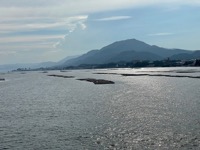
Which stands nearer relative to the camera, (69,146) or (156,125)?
(69,146)

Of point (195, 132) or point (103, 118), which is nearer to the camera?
point (195, 132)

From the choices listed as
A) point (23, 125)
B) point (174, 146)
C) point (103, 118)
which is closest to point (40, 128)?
point (23, 125)

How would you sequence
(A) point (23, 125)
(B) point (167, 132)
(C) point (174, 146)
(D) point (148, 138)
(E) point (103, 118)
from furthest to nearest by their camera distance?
(E) point (103, 118) < (A) point (23, 125) < (B) point (167, 132) < (D) point (148, 138) < (C) point (174, 146)

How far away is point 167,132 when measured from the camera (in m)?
30.1

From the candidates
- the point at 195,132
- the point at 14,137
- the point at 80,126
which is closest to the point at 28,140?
the point at 14,137

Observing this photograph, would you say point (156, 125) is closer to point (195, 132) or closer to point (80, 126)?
point (195, 132)

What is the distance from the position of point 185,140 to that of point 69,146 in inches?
369

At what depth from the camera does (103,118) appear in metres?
38.5

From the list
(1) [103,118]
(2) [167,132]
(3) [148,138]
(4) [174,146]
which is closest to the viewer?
(4) [174,146]

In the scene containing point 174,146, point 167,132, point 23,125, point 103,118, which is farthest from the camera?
point 103,118

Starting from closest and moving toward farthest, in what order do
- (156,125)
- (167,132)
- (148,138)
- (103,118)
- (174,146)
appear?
(174,146) < (148,138) < (167,132) < (156,125) < (103,118)

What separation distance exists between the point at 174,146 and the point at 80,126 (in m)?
11.6

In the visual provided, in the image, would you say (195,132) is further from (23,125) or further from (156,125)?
(23,125)

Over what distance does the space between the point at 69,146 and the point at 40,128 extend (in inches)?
318
